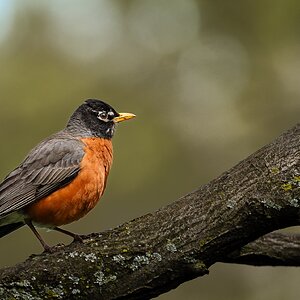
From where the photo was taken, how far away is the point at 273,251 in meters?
5.67

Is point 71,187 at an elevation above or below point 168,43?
below

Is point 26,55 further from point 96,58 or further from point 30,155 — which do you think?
point 30,155

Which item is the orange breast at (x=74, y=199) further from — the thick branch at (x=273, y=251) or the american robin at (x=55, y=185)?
the thick branch at (x=273, y=251)

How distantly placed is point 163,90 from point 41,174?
6790mm

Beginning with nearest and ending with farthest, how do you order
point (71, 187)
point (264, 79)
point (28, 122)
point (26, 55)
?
point (71, 187) < point (28, 122) < point (264, 79) < point (26, 55)

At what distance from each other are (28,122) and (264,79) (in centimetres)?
367

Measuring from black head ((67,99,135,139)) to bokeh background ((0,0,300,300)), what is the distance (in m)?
2.98

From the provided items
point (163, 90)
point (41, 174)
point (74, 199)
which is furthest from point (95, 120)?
point (163, 90)

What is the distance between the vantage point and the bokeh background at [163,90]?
33.2ft

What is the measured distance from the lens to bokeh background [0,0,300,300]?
33.2 feet

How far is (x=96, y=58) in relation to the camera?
550 inches

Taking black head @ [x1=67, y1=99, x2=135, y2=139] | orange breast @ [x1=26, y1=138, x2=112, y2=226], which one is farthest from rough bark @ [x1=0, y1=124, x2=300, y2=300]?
black head @ [x1=67, y1=99, x2=135, y2=139]

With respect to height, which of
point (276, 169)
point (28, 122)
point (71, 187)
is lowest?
point (276, 169)

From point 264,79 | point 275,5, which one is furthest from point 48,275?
point 275,5
